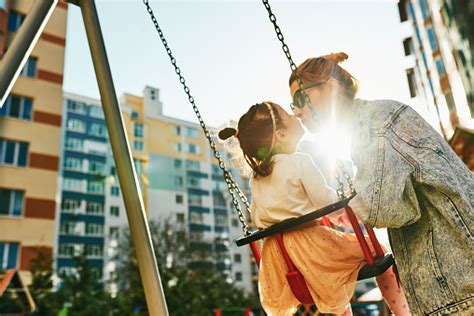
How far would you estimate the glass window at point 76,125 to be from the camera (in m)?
31.4

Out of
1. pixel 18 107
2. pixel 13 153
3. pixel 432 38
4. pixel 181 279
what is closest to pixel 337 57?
pixel 13 153

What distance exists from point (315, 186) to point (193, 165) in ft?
121

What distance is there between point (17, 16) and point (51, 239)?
26.5 feet

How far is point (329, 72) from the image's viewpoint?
4.03 ft

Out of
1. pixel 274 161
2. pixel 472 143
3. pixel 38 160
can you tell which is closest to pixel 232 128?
pixel 274 161

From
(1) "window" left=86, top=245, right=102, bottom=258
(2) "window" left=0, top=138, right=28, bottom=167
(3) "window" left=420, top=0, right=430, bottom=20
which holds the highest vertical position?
(3) "window" left=420, top=0, right=430, bottom=20

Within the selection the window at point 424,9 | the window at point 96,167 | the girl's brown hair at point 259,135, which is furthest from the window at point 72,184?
the girl's brown hair at point 259,135

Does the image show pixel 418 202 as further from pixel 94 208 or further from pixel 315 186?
pixel 94 208

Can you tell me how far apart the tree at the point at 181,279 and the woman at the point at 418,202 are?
47.7 ft

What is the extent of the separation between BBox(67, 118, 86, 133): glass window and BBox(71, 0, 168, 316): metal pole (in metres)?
32.0

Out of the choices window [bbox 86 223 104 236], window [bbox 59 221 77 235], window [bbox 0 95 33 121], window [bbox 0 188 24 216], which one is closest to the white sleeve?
window [bbox 0 188 24 216]

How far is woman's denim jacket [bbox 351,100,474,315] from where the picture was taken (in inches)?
34.1

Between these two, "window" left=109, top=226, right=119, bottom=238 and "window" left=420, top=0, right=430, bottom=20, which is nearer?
"window" left=420, top=0, right=430, bottom=20

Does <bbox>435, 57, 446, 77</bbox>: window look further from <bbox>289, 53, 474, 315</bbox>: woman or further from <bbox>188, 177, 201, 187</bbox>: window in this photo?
<bbox>188, 177, 201, 187</bbox>: window
